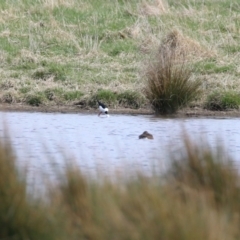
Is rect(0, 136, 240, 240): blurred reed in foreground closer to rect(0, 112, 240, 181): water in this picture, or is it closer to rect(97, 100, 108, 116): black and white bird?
rect(0, 112, 240, 181): water

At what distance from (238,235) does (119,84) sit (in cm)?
990

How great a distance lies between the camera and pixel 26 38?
18.0 meters

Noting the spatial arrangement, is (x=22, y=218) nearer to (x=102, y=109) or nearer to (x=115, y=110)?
(x=102, y=109)

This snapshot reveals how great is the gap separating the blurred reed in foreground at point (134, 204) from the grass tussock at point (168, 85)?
7427mm

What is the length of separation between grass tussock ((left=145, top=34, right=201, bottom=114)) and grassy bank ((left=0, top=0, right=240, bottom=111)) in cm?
40

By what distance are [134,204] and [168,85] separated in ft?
29.0

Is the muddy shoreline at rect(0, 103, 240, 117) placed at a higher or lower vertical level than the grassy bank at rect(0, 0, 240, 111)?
lower

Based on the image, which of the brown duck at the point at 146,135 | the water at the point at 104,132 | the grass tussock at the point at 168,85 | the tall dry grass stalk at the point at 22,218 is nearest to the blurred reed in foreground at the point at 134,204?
the tall dry grass stalk at the point at 22,218

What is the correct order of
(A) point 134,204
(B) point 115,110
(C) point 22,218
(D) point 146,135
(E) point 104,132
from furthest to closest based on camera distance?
(B) point 115,110 < (E) point 104,132 < (D) point 146,135 < (C) point 22,218 < (A) point 134,204

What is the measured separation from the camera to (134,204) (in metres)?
5.48

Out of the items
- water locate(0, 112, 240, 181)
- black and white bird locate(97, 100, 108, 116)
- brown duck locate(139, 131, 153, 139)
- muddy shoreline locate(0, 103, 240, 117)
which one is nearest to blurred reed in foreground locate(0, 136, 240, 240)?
water locate(0, 112, 240, 181)

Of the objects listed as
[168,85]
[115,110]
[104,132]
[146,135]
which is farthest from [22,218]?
[115,110]

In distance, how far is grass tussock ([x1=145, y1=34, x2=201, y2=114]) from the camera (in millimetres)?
14289

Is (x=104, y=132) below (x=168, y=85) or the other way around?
below
